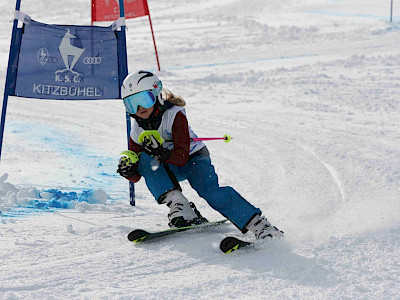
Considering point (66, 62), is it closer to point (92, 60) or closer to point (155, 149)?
point (92, 60)

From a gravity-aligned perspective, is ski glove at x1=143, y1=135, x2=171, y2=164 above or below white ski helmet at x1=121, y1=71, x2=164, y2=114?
below

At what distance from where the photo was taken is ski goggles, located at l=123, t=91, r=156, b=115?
4212mm

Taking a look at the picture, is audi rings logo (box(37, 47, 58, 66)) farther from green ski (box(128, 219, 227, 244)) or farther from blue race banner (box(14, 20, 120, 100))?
green ski (box(128, 219, 227, 244))

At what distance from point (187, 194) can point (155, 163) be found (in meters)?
1.61

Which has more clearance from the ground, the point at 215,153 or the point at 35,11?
the point at 35,11

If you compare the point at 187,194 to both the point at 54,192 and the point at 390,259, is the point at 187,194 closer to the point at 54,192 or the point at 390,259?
the point at 54,192

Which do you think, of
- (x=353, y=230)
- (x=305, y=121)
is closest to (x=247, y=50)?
(x=305, y=121)

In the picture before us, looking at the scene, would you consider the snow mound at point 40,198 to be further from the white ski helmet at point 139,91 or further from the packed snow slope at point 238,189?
the white ski helmet at point 139,91

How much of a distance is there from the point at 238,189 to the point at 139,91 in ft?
6.93

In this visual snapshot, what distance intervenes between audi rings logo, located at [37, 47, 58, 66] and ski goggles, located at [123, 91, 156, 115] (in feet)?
3.31

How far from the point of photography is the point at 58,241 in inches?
168

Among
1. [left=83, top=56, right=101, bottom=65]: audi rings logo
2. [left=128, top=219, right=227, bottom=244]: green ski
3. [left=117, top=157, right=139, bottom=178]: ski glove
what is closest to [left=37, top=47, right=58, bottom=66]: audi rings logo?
[left=83, top=56, right=101, bottom=65]: audi rings logo

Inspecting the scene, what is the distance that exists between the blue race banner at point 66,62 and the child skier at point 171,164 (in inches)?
31.1

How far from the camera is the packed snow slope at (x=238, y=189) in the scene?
11.5 feet
